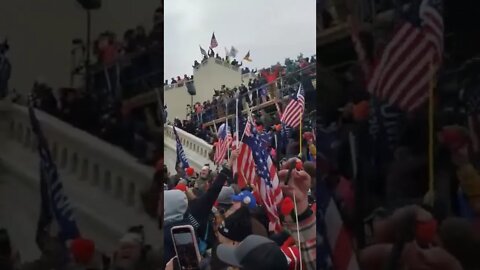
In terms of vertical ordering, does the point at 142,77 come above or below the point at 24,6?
below

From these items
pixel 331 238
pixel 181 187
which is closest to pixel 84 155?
pixel 331 238

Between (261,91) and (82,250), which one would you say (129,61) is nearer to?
(82,250)

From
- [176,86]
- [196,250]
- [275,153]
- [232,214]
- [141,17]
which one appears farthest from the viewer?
[176,86]

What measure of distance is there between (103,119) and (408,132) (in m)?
0.84

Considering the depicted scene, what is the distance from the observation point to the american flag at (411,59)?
173cm

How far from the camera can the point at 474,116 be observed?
1641mm

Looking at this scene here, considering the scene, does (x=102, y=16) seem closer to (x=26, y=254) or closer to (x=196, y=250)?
(x=26, y=254)

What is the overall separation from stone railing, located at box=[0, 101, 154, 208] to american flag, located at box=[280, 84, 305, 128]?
16.3ft

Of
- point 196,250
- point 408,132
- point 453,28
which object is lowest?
point 196,250

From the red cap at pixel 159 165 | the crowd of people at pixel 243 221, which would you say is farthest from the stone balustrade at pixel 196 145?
the red cap at pixel 159 165

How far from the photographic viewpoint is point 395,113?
5.86 ft

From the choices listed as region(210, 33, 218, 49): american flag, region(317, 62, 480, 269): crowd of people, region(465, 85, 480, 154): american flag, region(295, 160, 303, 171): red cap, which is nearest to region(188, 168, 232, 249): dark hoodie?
region(295, 160, 303, 171): red cap

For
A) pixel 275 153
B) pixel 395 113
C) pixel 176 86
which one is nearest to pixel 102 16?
pixel 395 113

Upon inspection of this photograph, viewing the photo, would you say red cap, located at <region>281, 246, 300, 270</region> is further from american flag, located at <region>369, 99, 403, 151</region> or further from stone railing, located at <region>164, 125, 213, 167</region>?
stone railing, located at <region>164, 125, 213, 167</region>
